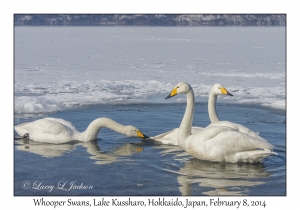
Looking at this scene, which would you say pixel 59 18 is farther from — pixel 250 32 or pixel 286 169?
pixel 286 169

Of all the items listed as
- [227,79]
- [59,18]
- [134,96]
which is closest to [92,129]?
[134,96]

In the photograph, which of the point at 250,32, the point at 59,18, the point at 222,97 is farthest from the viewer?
the point at 250,32

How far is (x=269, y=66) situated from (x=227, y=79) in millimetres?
3593

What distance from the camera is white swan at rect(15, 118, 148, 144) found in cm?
938

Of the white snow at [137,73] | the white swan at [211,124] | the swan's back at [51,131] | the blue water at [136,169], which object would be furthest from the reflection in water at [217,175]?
the white snow at [137,73]

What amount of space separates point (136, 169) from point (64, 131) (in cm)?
235

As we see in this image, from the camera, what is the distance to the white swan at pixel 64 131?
9383 millimetres

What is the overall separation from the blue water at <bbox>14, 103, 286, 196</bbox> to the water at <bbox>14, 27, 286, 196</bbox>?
0.01 meters

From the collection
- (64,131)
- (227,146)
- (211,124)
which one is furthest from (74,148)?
(227,146)

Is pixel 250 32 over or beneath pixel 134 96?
over

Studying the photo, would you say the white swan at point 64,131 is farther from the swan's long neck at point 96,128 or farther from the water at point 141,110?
the water at point 141,110

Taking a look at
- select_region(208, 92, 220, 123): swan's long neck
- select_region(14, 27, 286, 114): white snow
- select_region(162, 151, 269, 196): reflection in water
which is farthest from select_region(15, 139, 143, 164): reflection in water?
select_region(14, 27, 286, 114): white snow

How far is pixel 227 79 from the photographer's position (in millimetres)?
16547

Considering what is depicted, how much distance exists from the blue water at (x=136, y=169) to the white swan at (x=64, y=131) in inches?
5.1
